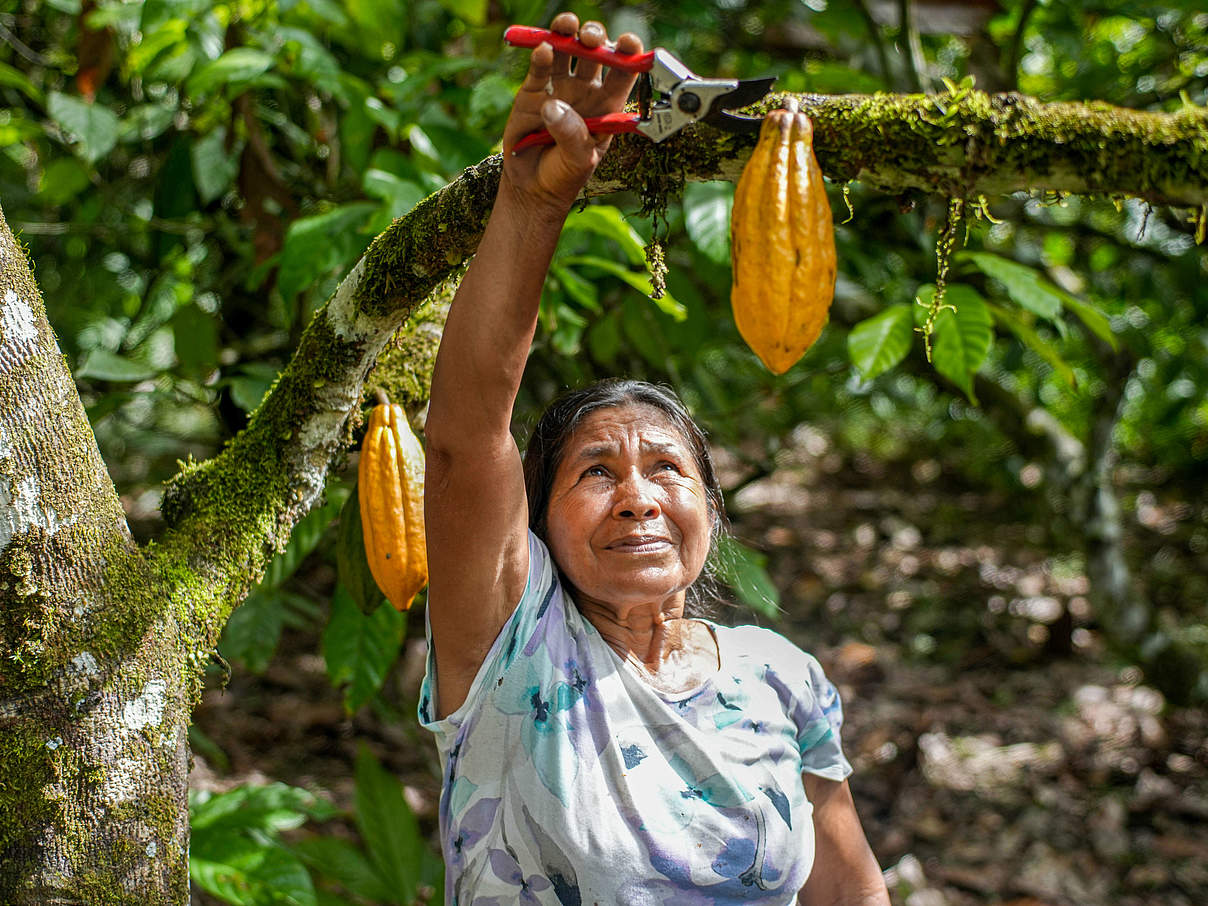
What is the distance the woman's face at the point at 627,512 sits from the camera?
4.08 ft

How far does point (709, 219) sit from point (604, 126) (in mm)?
1010

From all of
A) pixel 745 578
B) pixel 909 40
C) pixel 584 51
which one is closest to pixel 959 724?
pixel 745 578

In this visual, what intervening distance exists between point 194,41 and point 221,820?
5.56 ft

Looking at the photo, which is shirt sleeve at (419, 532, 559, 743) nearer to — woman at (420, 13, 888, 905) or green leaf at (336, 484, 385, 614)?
woman at (420, 13, 888, 905)

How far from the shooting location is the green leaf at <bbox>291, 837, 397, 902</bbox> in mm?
1956

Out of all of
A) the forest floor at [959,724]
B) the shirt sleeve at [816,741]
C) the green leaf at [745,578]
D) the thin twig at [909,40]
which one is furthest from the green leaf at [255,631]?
the thin twig at [909,40]

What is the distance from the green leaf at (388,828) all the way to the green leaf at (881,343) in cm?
126

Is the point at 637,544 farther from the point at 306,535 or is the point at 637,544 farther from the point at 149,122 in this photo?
the point at 149,122

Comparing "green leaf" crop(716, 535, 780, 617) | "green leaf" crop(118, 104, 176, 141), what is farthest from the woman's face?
"green leaf" crop(118, 104, 176, 141)

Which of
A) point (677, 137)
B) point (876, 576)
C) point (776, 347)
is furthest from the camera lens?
point (876, 576)

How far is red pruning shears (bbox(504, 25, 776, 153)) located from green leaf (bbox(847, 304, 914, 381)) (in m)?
0.79

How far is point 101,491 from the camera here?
1.07 m

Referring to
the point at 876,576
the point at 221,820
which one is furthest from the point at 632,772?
the point at 876,576

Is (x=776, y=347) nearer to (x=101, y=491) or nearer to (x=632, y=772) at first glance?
(x=632, y=772)
